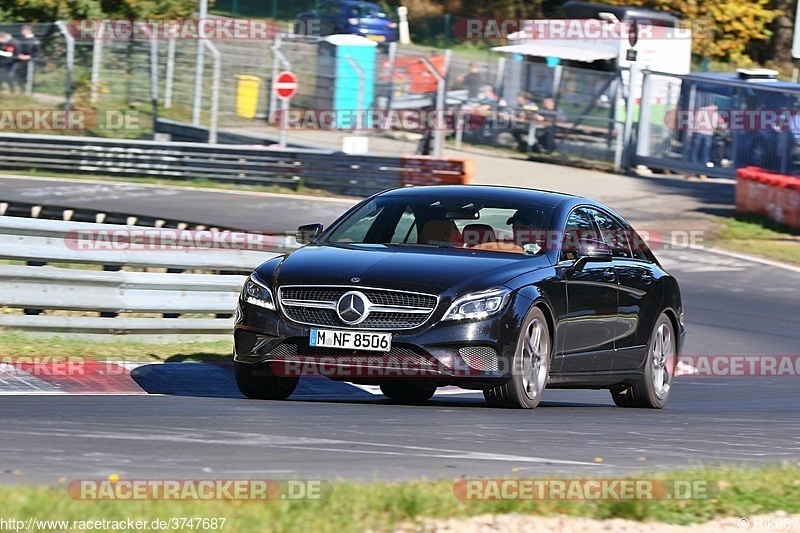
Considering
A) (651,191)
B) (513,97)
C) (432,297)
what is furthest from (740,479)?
(513,97)

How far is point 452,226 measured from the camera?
9.41 metres

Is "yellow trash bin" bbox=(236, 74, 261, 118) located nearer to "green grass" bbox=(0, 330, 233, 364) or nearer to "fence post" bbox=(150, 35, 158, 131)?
"fence post" bbox=(150, 35, 158, 131)

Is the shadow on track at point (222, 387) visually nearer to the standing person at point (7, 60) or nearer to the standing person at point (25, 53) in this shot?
the standing person at point (25, 53)

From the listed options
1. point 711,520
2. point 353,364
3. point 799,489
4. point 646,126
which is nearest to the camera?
point 711,520

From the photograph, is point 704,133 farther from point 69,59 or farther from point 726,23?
point 726,23

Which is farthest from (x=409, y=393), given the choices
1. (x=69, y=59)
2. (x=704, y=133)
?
(x=69, y=59)

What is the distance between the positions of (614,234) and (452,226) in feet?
5.10

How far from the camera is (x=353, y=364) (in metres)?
8.33

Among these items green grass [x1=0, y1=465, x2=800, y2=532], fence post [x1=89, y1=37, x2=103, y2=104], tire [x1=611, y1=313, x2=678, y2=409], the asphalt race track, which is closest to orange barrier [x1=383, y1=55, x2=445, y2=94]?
fence post [x1=89, y1=37, x2=103, y2=104]

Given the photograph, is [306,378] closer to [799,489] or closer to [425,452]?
[425,452]

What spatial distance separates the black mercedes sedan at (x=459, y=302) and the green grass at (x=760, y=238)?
1192cm

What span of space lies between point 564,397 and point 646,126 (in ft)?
68.5

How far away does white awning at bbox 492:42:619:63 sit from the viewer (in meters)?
35.5

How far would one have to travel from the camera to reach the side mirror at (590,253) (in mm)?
9500
